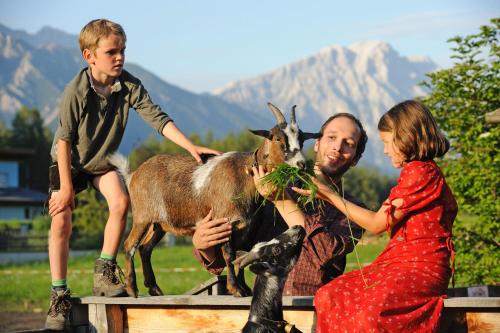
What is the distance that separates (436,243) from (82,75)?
2.54 metres

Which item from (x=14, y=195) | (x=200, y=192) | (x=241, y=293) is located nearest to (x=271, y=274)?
(x=241, y=293)

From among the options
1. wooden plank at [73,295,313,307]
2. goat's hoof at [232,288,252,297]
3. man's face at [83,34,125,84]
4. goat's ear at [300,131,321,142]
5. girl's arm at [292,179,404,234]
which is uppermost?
man's face at [83,34,125,84]

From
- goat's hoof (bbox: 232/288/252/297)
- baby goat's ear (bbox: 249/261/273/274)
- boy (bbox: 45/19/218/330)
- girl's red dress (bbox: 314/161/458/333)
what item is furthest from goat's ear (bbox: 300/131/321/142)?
baby goat's ear (bbox: 249/261/273/274)

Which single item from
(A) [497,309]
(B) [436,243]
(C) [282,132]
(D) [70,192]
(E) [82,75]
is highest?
(E) [82,75]

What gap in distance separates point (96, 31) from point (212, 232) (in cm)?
154

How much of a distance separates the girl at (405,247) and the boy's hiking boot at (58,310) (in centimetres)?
181

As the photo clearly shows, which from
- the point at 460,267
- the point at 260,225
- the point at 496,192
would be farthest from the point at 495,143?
the point at 260,225

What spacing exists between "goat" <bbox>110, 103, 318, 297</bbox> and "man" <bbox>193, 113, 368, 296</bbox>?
A: 118 millimetres

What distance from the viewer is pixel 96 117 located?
529cm

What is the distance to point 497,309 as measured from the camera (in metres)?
3.94

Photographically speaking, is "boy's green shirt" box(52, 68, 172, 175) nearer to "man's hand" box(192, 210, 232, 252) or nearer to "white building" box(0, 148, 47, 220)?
"man's hand" box(192, 210, 232, 252)

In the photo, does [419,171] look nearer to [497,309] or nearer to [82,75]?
[497,309]

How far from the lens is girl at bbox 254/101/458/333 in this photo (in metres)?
3.91

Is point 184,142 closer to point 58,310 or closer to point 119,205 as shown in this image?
point 119,205
